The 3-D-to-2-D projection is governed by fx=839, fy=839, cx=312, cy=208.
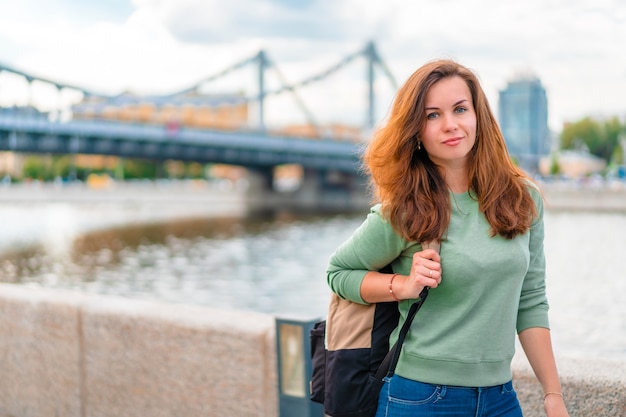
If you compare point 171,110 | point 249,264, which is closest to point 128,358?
point 249,264

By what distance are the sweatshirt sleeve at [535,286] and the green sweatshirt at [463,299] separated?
43 mm

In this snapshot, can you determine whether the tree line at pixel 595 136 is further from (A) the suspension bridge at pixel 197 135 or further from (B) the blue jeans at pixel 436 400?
(B) the blue jeans at pixel 436 400

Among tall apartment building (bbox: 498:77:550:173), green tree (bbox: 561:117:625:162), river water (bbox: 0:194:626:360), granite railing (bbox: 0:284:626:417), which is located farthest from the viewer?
green tree (bbox: 561:117:625:162)

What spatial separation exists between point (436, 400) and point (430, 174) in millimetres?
455

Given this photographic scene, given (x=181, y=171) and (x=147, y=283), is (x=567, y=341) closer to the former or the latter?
(x=147, y=283)

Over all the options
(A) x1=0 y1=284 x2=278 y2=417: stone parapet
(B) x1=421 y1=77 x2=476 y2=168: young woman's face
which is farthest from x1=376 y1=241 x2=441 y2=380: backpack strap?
(A) x1=0 y1=284 x2=278 y2=417: stone parapet

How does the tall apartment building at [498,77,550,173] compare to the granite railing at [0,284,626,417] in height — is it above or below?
above

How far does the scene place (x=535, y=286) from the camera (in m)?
1.77

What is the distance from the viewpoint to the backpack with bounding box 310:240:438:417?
1.71 metres

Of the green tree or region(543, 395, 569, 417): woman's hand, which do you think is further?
the green tree

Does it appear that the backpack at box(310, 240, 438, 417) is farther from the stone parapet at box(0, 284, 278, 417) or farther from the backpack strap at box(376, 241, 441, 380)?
the stone parapet at box(0, 284, 278, 417)

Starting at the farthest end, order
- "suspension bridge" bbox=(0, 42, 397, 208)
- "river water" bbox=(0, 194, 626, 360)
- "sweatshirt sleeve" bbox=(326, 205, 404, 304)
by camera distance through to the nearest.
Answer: "suspension bridge" bbox=(0, 42, 397, 208), "river water" bbox=(0, 194, 626, 360), "sweatshirt sleeve" bbox=(326, 205, 404, 304)

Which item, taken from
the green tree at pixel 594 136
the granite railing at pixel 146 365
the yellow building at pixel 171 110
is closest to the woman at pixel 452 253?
the granite railing at pixel 146 365

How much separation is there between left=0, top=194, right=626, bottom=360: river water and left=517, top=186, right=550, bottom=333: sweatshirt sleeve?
20.3 feet
